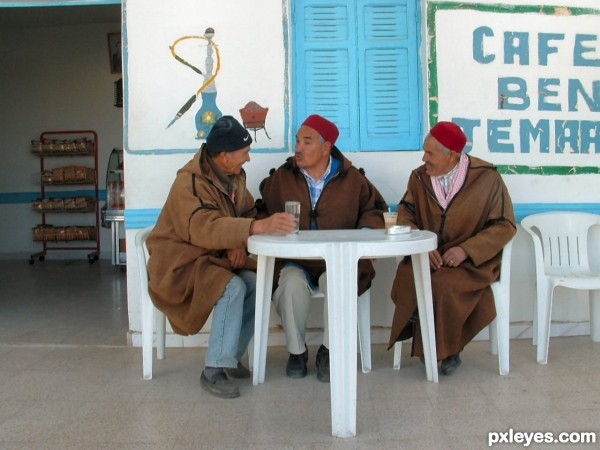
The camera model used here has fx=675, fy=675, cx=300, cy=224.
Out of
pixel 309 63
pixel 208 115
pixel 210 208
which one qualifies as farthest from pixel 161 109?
pixel 210 208

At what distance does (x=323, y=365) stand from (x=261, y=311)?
43 cm

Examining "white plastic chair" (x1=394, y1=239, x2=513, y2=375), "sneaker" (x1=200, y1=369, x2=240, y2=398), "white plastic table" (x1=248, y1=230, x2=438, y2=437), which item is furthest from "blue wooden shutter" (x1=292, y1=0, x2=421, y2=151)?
"sneaker" (x1=200, y1=369, x2=240, y2=398)

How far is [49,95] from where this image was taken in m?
8.90

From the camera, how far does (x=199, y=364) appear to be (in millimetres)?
3537

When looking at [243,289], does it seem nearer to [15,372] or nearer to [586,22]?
[15,372]

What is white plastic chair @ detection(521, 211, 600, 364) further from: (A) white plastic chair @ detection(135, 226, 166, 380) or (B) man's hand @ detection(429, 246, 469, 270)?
(A) white plastic chair @ detection(135, 226, 166, 380)

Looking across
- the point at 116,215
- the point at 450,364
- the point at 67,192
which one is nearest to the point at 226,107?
the point at 450,364

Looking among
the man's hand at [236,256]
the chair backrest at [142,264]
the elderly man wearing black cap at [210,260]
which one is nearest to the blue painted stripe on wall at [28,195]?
the chair backrest at [142,264]

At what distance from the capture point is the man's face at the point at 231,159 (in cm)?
312

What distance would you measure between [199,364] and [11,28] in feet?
23.3

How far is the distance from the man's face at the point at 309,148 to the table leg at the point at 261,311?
0.63 meters

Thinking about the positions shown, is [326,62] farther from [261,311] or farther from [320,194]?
[261,311]

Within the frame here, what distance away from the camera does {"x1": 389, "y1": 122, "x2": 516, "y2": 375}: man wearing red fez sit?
3.18 meters

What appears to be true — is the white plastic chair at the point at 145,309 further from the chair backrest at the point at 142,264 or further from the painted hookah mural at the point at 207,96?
the painted hookah mural at the point at 207,96
